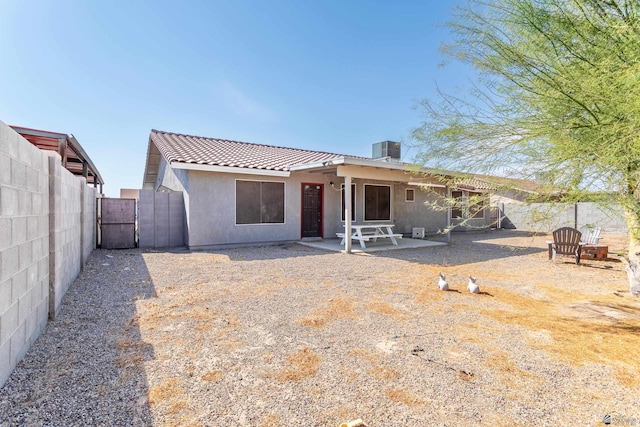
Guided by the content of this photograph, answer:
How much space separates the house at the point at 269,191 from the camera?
952 cm

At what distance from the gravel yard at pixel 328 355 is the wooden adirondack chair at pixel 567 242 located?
273 cm

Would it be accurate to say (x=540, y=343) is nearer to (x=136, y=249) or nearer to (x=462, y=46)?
(x=462, y=46)

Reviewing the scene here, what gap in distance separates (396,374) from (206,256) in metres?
7.18

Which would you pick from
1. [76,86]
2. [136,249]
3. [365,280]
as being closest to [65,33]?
[76,86]

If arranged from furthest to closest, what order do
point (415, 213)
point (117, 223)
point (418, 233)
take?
point (415, 213)
point (418, 233)
point (117, 223)

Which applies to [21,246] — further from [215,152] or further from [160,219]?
[215,152]

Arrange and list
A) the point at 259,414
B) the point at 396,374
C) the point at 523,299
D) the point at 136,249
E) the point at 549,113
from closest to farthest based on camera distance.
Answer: the point at 259,414 < the point at 396,374 < the point at 549,113 < the point at 523,299 < the point at 136,249

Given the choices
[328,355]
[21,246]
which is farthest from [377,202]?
[21,246]

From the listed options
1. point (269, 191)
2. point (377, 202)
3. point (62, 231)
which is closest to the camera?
point (62, 231)

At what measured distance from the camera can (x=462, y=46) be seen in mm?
3318

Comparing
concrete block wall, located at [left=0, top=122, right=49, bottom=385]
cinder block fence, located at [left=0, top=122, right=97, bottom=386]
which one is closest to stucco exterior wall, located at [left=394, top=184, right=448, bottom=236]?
cinder block fence, located at [left=0, top=122, right=97, bottom=386]

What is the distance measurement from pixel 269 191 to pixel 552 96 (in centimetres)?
899

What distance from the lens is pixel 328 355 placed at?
294 cm

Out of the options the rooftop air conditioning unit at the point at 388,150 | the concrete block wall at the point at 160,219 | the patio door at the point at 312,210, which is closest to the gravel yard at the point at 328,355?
the concrete block wall at the point at 160,219
